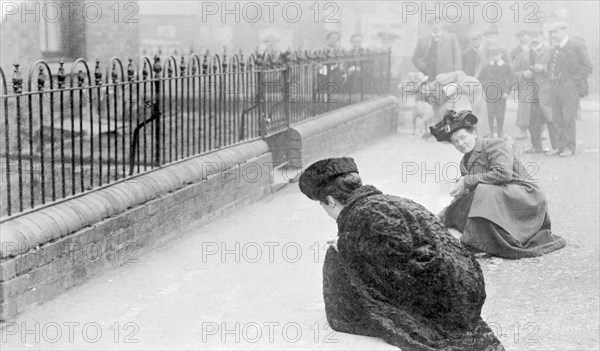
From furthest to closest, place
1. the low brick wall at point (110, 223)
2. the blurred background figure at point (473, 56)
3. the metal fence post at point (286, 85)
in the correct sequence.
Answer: the blurred background figure at point (473, 56) → the metal fence post at point (286, 85) → the low brick wall at point (110, 223)

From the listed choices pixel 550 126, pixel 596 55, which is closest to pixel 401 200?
pixel 550 126

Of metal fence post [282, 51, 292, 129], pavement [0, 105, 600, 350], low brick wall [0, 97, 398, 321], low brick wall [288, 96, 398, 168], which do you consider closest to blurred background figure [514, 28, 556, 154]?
low brick wall [288, 96, 398, 168]

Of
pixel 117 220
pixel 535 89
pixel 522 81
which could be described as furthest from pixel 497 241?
pixel 522 81

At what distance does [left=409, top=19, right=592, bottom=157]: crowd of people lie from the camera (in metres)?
15.3

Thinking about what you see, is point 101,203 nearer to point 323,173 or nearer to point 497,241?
point 323,173

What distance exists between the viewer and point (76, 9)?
1572cm

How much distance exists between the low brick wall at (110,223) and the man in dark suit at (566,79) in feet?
22.3

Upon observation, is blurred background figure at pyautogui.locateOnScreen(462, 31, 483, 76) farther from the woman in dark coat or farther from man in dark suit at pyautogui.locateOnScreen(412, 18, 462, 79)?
the woman in dark coat

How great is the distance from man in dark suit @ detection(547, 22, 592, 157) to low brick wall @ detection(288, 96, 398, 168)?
2902 millimetres

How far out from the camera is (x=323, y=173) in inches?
211

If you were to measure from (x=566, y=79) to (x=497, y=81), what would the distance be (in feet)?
5.24

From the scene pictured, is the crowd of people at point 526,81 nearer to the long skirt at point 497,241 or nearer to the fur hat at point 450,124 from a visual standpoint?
the long skirt at point 497,241

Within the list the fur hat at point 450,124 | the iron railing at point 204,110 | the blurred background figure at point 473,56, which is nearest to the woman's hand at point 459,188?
the fur hat at point 450,124

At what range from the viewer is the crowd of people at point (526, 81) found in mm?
15344
